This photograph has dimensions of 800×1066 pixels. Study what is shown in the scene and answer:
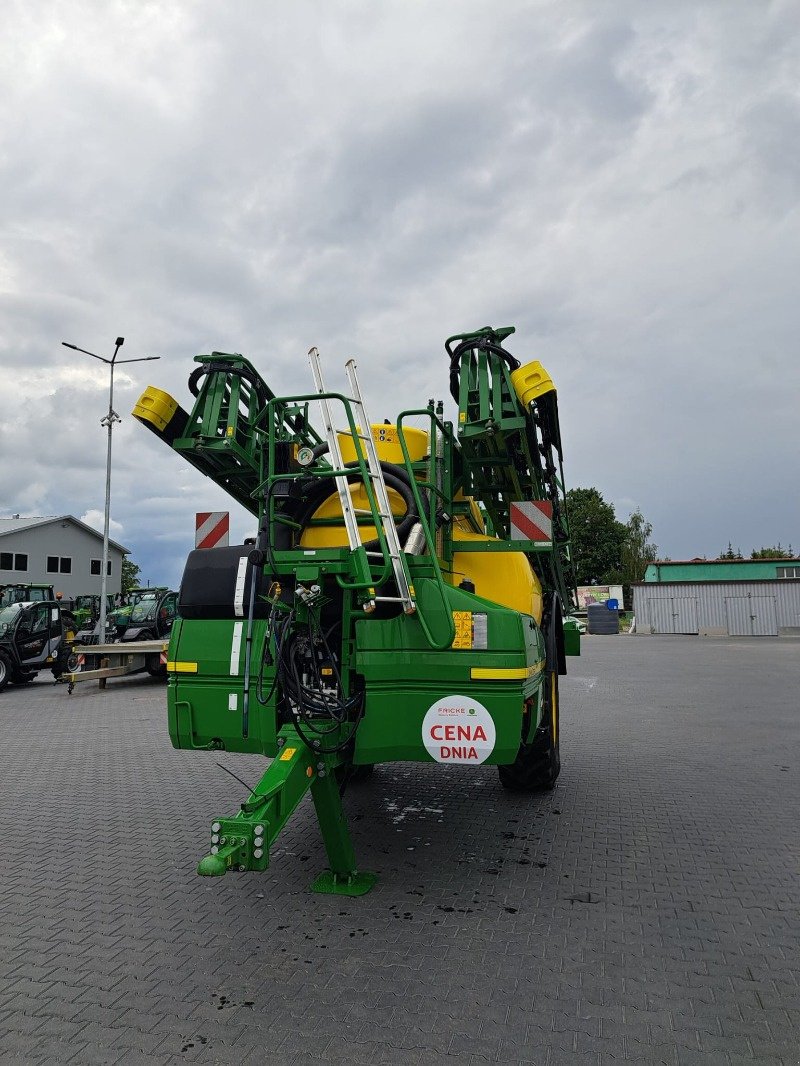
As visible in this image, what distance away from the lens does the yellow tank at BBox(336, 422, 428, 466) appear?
4.83 m

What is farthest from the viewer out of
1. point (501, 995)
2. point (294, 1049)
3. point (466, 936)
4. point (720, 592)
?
point (720, 592)

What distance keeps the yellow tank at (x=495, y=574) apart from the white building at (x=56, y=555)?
1569 inches

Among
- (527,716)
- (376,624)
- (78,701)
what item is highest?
(376,624)

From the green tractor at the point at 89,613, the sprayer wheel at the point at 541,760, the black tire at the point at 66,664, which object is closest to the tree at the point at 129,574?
the green tractor at the point at 89,613

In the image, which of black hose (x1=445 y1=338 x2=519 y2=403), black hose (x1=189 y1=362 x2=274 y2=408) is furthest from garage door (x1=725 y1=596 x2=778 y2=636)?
black hose (x1=189 y1=362 x2=274 y2=408)

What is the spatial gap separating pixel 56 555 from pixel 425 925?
4496 centimetres

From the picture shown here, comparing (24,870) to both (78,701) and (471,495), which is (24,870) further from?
(78,701)

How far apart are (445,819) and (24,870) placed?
112 inches

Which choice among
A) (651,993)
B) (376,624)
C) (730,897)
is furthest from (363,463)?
(730,897)

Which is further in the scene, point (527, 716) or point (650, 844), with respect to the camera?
point (650, 844)

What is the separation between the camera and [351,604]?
4137 mm

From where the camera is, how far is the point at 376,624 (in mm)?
3963

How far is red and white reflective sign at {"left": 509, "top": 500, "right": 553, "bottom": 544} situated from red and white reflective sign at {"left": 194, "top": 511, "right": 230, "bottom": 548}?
6.16 ft

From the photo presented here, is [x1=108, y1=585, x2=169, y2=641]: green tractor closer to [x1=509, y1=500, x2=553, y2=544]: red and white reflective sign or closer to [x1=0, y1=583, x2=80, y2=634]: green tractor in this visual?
[x1=0, y1=583, x2=80, y2=634]: green tractor
